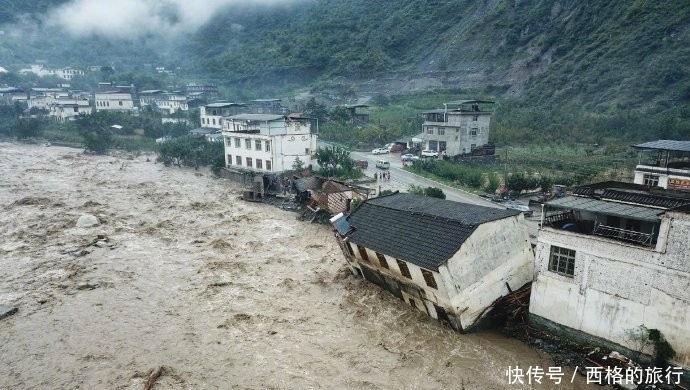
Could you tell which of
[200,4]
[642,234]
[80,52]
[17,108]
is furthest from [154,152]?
[200,4]

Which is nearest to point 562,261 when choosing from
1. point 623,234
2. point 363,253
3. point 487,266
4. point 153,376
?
point 623,234

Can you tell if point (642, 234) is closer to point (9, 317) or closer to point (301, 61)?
point (9, 317)

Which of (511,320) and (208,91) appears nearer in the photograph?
(511,320)

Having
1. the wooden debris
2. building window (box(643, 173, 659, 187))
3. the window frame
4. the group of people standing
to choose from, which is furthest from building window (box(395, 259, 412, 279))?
the group of people standing

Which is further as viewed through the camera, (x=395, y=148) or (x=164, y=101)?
(x=164, y=101)

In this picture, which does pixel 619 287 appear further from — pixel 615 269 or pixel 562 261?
pixel 562 261

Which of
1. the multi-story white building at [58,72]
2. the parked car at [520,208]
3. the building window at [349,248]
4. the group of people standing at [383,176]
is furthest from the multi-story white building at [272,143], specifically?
the multi-story white building at [58,72]
